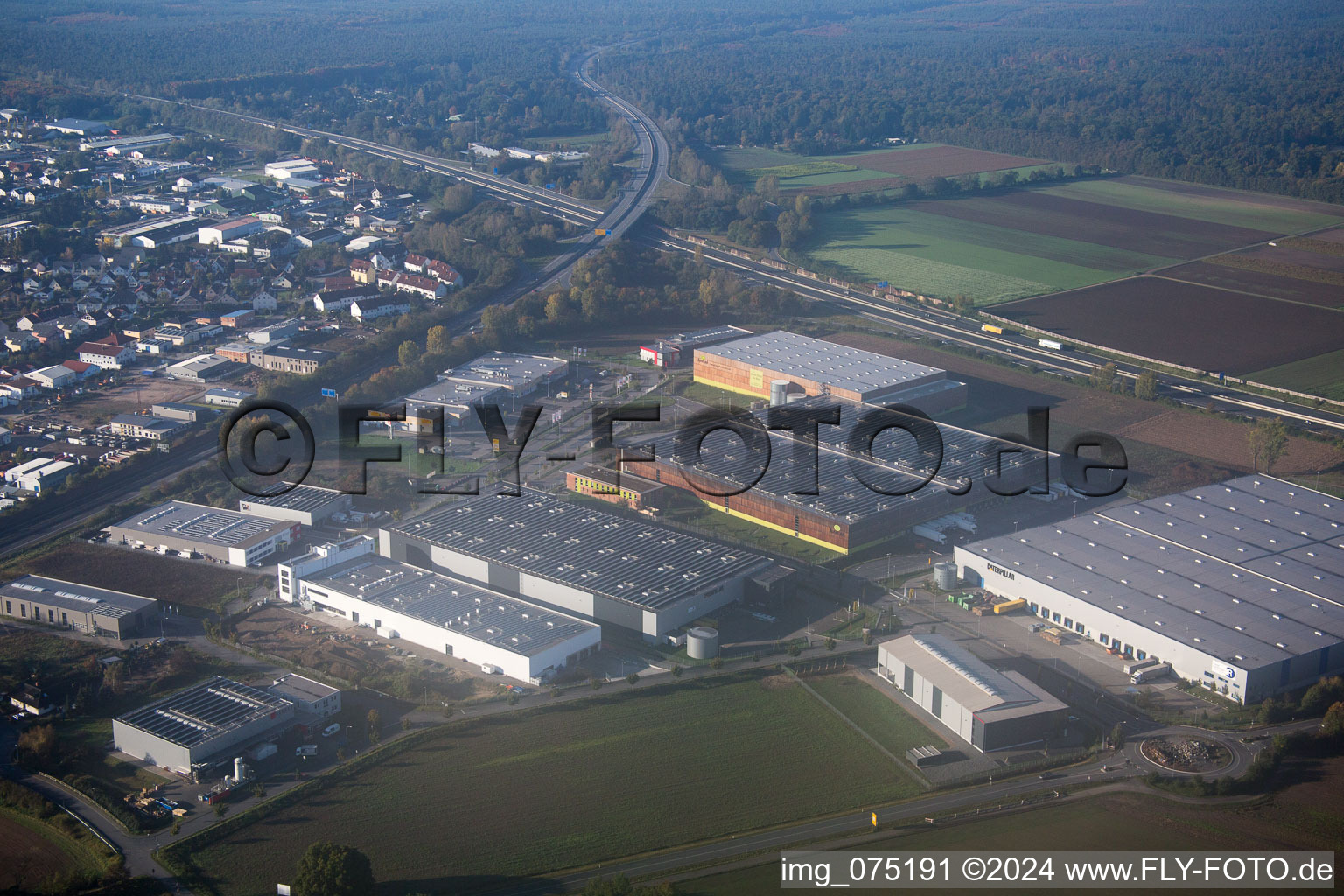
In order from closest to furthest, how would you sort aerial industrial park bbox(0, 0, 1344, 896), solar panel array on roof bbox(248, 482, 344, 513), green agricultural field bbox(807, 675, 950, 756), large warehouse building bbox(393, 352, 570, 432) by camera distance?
aerial industrial park bbox(0, 0, 1344, 896)
green agricultural field bbox(807, 675, 950, 756)
solar panel array on roof bbox(248, 482, 344, 513)
large warehouse building bbox(393, 352, 570, 432)

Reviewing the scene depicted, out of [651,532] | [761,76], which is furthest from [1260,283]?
[761,76]

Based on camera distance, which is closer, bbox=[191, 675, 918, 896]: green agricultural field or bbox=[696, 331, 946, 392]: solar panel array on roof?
bbox=[191, 675, 918, 896]: green agricultural field

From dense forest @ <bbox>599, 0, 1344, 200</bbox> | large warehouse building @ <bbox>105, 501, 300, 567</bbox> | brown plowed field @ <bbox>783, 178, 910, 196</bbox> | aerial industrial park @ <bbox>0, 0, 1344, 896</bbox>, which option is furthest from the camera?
dense forest @ <bbox>599, 0, 1344, 200</bbox>

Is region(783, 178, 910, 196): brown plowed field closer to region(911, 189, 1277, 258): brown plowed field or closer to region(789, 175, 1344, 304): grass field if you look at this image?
region(789, 175, 1344, 304): grass field

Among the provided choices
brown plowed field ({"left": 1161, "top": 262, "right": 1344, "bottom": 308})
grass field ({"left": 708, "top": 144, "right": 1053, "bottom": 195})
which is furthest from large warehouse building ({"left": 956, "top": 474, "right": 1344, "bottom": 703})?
grass field ({"left": 708, "top": 144, "right": 1053, "bottom": 195})

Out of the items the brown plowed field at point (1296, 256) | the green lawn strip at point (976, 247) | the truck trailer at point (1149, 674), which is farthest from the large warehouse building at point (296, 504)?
the brown plowed field at point (1296, 256)

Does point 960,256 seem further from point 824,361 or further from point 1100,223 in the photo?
point 824,361

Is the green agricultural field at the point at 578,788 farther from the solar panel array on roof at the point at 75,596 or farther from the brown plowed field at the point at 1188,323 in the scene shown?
the brown plowed field at the point at 1188,323

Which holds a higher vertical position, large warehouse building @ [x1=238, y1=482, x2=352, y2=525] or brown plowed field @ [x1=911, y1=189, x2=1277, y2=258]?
brown plowed field @ [x1=911, y1=189, x2=1277, y2=258]

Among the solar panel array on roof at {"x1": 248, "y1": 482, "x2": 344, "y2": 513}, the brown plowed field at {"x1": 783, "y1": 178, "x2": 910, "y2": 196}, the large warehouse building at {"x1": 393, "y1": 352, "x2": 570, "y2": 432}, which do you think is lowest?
the solar panel array on roof at {"x1": 248, "y1": 482, "x2": 344, "y2": 513}
